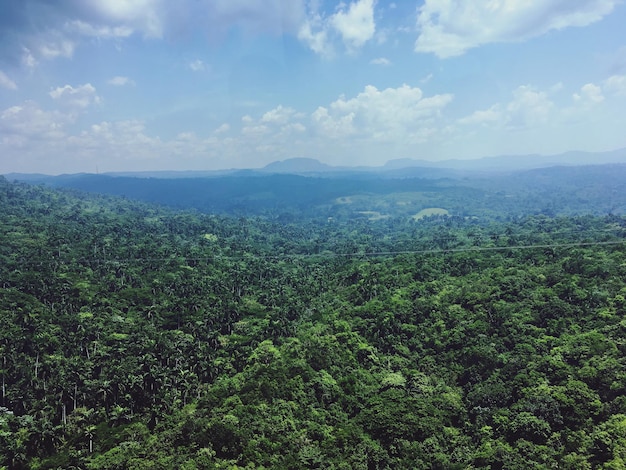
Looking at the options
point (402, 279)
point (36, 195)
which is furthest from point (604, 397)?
point (36, 195)

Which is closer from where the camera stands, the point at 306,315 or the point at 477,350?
the point at 477,350

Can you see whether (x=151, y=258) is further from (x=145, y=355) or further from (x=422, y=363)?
(x=422, y=363)

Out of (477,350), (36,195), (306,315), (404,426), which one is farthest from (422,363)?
(36,195)

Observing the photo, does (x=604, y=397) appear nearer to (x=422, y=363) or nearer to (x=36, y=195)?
(x=422, y=363)

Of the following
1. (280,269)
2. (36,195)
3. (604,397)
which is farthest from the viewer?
(36,195)

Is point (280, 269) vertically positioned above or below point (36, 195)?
below

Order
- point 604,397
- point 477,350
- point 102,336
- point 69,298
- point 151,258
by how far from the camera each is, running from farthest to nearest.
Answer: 1. point 151,258
2. point 69,298
3. point 102,336
4. point 477,350
5. point 604,397
